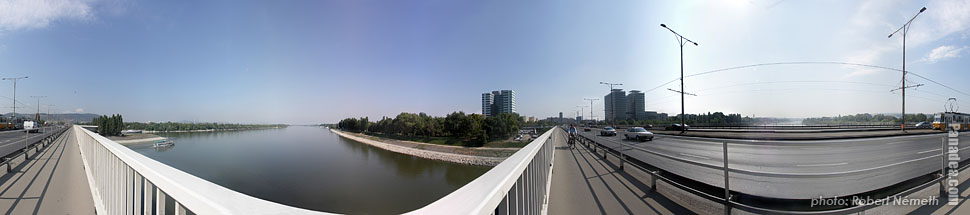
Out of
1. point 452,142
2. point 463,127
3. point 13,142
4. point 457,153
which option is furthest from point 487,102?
point 13,142

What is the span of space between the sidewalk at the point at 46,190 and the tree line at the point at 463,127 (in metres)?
22.1

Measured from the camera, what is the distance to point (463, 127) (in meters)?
29.6

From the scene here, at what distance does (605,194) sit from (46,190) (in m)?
11.2

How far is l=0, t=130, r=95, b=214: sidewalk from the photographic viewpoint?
192 inches

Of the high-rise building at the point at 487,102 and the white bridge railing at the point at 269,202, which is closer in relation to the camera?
the white bridge railing at the point at 269,202

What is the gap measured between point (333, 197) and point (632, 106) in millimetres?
36870

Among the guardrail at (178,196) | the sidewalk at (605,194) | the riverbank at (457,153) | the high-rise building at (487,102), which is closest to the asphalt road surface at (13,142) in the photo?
the guardrail at (178,196)

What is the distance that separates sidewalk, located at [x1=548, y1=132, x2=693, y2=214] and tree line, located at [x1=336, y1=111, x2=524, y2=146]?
2195 centimetres

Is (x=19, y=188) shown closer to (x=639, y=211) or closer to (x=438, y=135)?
(x=639, y=211)

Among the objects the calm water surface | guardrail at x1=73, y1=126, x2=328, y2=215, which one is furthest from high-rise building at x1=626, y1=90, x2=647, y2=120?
guardrail at x1=73, y1=126, x2=328, y2=215

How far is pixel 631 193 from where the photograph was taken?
2.71 meters

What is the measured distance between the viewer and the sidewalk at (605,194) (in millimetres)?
2305

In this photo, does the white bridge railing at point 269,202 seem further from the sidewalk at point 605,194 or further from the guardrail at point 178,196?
the sidewalk at point 605,194

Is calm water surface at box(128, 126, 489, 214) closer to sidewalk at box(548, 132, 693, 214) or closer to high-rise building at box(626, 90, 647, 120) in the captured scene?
sidewalk at box(548, 132, 693, 214)
